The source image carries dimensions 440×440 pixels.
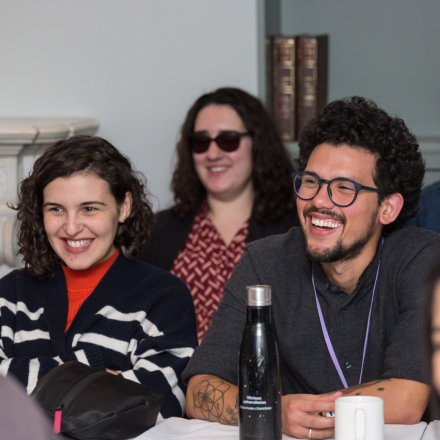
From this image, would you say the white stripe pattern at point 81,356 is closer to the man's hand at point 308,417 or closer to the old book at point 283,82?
the man's hand at point 308,417

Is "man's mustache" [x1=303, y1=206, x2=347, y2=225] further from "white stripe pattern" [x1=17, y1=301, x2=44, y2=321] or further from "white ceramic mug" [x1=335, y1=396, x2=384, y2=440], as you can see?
"white stripe pattern" [x1=17, y1=301, x2=44, y2=321]

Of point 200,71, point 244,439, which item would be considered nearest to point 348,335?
point 244,439

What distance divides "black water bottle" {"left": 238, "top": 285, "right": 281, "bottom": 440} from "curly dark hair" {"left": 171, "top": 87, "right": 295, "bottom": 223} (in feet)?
5.14

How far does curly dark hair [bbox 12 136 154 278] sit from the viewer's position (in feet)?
6.06

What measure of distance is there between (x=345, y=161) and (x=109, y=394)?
2.78ft

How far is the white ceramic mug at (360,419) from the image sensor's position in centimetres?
109

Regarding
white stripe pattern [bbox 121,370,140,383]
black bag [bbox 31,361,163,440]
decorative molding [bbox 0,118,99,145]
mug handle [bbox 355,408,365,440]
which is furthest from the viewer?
decorative molding [bbox 0,118,99,145]

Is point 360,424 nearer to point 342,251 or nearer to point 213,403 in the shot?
point 213,403

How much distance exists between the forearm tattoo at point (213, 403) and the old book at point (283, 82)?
1905 millimetres

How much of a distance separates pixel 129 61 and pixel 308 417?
1910 millimetres

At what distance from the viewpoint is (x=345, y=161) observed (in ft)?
5.47

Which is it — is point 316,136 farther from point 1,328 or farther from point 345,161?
point 1,328

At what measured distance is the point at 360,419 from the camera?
1086 mm

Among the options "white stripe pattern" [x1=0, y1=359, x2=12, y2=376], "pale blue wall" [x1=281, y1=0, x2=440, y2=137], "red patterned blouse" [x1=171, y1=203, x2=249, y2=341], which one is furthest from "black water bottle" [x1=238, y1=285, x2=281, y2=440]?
"pale blue wall" [x1=281, y1=0, x2=440, y2=137]
